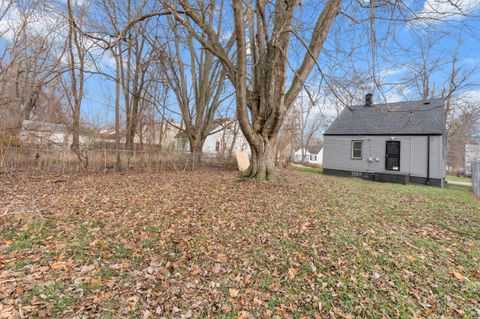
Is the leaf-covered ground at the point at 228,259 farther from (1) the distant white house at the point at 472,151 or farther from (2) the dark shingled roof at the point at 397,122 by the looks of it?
(1) the distant white house at the point at 472,151

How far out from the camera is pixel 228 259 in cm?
292

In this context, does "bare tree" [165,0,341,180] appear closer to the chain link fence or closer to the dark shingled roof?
the chain link fence

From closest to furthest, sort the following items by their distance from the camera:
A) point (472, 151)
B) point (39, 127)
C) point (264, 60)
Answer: point (264, 60)
point (39, 127)
point (472, 151)

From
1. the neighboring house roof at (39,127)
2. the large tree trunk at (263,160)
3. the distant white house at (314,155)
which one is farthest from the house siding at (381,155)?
the distant white house at (314,155)

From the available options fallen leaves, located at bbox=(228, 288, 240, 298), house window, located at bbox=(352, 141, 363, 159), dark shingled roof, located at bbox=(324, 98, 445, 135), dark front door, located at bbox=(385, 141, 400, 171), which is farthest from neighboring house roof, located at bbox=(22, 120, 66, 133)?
dark front door, located at bbox=(385, 141, 400, 171)

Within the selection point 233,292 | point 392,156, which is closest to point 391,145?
point 392,156

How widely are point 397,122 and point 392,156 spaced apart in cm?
195

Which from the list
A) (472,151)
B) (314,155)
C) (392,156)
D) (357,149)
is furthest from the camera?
(314,155)

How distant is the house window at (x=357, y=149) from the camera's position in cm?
1340

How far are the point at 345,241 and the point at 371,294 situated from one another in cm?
108

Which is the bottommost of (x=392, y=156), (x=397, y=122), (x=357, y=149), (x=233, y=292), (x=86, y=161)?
(x=233, y=292)

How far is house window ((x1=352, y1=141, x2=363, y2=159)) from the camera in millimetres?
13398

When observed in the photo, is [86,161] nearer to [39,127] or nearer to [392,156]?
[39,127]

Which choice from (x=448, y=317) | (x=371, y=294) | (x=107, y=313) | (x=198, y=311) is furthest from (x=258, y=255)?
(x=448, y=317)
